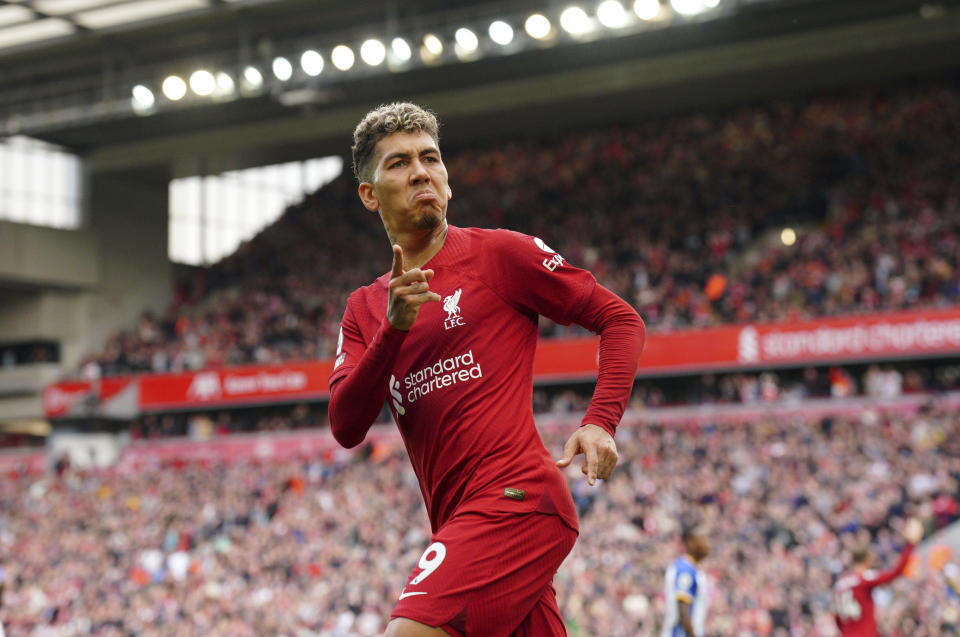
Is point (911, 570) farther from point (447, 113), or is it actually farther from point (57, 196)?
point (57, 196)

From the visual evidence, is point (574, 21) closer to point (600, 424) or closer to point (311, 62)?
point (311, 62)

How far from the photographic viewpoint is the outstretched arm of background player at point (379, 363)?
3.10m

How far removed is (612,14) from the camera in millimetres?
21297

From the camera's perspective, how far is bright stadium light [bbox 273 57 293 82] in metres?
24.1

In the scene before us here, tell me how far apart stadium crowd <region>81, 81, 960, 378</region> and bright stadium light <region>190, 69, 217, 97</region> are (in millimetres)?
6837

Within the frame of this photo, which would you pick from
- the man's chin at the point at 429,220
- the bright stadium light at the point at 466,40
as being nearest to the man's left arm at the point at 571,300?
the man's chin at the point at 429,220

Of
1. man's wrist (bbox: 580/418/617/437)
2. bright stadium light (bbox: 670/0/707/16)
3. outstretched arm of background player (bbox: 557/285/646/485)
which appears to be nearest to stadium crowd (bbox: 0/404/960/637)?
bright stadium light (bbox: 670/0/707/16)

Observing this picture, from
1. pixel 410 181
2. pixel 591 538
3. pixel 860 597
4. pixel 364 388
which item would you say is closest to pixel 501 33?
pixel 591 538

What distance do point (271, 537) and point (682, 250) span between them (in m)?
11.5

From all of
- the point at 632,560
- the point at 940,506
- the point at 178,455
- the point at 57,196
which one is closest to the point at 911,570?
the point at 940,506

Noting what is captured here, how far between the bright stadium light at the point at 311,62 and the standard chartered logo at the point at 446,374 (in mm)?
21386

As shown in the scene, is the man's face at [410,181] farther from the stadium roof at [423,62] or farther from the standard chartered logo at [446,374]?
the stadium roof at [423,62]

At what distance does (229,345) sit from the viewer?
31.8 meters

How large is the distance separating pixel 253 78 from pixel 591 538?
1248 centimetres
